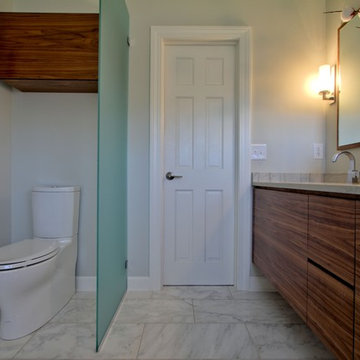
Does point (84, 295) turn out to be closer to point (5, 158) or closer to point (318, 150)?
point (5, 158)

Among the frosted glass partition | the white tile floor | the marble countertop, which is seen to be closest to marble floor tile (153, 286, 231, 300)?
the white tile floor

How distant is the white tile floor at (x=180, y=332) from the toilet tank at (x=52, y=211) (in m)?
0.53

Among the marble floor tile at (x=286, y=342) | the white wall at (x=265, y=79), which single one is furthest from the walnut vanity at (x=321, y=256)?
the white wall at (x=265, y=79)

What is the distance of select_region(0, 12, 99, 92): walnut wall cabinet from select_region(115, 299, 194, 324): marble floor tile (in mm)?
1551

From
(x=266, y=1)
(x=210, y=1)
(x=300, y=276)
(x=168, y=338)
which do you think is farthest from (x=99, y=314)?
(x=266, y=1)

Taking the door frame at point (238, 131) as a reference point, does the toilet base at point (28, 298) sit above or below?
below

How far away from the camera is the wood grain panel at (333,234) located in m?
0.88

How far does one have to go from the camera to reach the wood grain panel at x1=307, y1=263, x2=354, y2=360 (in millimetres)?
888

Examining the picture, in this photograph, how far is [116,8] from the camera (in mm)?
1551

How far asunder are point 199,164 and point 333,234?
121cm

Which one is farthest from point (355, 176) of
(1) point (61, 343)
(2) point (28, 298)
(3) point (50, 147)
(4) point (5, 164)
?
(4) point (5, 164)

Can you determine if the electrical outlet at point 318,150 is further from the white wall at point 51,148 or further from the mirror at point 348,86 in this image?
the white wall at point 51,148

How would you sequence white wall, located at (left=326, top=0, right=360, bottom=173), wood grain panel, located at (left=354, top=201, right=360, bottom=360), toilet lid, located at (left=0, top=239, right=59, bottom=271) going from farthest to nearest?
white wall, located at (left=326, top=0, right=360, bottom=173) → toilet lid, located at (left=0, top=239, right=59, bottom=271) → wood grain panel, located at (left=354, top=201, right=360, bottom=360)

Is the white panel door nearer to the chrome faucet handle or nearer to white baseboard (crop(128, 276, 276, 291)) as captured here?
white baseboard (crop(128, 276, 276, 291))
